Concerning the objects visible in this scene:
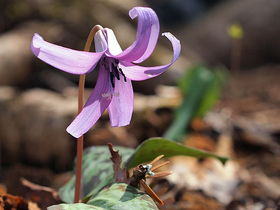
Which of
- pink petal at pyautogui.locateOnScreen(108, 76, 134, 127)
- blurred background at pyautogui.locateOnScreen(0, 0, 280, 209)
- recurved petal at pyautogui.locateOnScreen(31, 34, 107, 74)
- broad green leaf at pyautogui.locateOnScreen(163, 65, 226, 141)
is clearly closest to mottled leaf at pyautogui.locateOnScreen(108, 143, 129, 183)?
pink petal at pyautogui.locateOnScreen(108, 76, 134, 127)

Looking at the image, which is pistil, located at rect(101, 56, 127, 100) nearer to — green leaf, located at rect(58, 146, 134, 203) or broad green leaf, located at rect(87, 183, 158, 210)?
broad green leaf, located at rect(87, 183, 158, 210)

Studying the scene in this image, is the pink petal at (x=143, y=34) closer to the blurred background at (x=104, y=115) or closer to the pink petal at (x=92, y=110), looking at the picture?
the pink petal at (x=92, y=110)

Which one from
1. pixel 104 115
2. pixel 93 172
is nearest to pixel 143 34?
pixel 93 172

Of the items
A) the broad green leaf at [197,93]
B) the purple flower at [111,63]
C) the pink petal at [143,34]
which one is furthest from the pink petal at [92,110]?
the broad green leaf at [197,93]

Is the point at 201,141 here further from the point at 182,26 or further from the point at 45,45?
the point at 182,26

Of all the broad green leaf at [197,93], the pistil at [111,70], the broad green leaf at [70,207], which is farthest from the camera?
the broad green leaf at [197,93]
